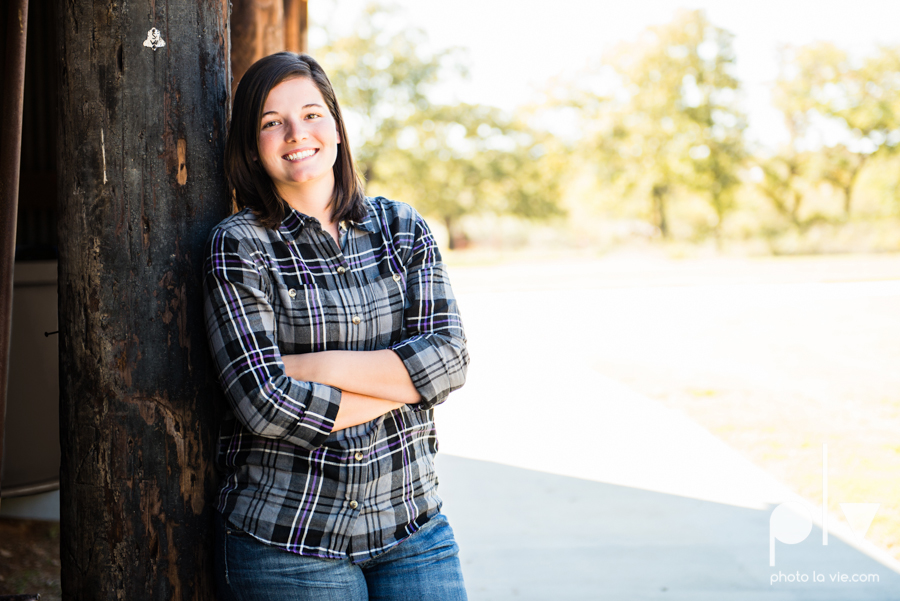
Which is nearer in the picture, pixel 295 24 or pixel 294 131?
pixel 294 131

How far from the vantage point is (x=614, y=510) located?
4.04 meters

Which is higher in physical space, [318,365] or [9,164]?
[9,164]

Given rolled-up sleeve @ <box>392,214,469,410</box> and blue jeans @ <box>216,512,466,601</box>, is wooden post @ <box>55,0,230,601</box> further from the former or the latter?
rolled-up sleeve @ <box>392,214,469,410</box>

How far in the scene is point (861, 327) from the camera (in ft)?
31.8

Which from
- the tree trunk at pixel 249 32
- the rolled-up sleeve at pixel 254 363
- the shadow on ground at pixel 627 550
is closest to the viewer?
the rolled-up sleeve at pixel 254 363

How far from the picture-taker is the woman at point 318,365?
5.21 feet

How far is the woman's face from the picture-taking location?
176 cm

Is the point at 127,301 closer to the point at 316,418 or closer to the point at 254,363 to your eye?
the point at 254,363

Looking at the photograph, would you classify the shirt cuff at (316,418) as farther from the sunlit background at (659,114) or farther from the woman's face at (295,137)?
the sunlit background at (659,114)

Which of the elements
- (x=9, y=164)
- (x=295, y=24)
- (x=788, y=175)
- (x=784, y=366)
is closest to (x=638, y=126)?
→ (x=788, y=175)

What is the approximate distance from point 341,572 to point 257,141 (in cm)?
99

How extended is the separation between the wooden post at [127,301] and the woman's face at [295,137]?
0.19 m

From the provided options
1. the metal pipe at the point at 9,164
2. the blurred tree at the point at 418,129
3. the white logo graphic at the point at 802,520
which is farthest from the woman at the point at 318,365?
the blurred tree at the point at 418,129

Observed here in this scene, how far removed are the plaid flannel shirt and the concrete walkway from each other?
1.74 m
